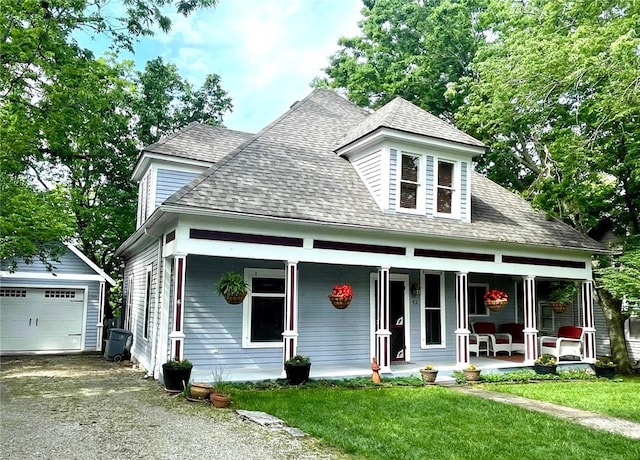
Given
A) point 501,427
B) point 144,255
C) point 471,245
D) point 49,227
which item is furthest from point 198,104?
point 501,427

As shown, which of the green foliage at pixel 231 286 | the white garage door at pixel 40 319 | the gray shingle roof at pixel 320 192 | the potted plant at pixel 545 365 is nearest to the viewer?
the green foliage at pixel 231 286

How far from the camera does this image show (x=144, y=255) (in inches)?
545

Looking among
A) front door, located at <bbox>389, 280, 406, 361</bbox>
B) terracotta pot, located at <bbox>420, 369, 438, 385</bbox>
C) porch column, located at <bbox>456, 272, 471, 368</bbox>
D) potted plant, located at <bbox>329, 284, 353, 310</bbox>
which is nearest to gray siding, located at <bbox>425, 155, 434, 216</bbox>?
porch column, located at <bbox>456, 272, 471, 368</bbox>

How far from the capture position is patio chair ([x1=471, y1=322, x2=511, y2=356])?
45.6 feet

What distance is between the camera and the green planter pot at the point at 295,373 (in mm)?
9445

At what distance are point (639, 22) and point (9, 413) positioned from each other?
564 inches

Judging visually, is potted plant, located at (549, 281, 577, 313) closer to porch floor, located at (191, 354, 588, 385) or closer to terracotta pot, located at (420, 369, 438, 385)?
porch floor, located at (191, 354, 588, 385)

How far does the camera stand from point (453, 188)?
12570mm

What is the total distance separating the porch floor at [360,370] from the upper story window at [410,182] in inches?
145

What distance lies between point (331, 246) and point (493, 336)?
20.1ft

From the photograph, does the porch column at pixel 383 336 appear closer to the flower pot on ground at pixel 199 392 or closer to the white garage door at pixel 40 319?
the flower pot on ground at pixel 199 392

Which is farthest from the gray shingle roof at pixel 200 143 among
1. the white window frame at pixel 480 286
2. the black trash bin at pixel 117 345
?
the white window frame at pixel 480 286

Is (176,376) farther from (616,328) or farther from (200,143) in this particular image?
(616,328)

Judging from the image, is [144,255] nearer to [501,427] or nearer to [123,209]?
[123,209]
